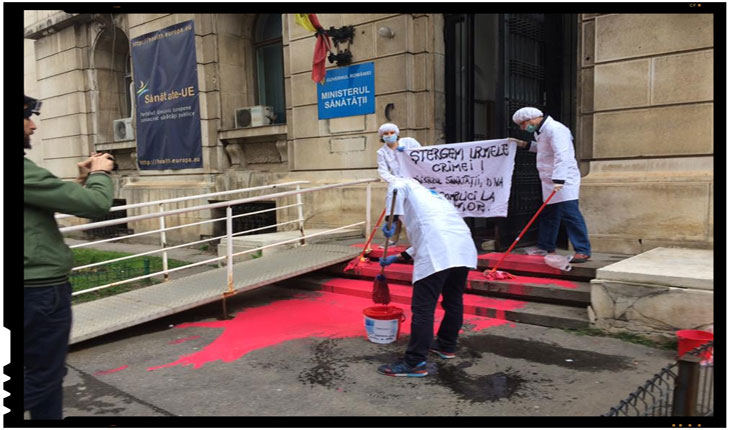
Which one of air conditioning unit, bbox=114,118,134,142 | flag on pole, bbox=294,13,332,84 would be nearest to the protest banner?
flag on pole, bbox=294,13,332,84

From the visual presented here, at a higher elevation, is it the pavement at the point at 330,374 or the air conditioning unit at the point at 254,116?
the air conditioning unit at the point at 254,116

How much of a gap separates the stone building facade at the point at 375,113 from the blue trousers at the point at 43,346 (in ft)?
20.1

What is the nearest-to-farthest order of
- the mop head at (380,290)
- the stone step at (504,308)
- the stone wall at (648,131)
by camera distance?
1. the mop head at (380,290)
2. the stone step at (504,308)
3. the stone wall at (648,131)

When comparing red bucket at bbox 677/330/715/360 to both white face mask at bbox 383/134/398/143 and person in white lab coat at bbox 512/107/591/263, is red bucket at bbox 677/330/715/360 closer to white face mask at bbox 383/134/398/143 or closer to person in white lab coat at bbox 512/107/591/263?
person in white lab coat at bbox 512/107/591/263

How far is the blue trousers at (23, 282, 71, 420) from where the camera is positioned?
2777 mm

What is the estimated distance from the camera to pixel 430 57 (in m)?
8.68

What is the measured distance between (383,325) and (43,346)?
2841mm

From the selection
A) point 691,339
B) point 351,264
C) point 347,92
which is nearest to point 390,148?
point 351,264

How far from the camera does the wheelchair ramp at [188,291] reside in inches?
210

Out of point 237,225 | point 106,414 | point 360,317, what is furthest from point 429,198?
point 237,225

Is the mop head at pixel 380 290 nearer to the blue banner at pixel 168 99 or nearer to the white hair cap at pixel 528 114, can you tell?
the white hair cap at pixel 528 114

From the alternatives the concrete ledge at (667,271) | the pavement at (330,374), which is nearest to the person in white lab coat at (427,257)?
the pavement at (330,374)

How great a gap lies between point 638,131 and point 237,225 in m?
8.13

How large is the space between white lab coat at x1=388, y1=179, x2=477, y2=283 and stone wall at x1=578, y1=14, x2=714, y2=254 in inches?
137
